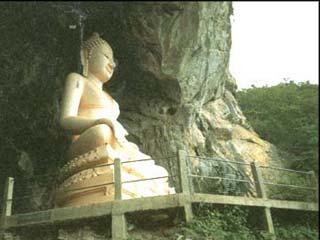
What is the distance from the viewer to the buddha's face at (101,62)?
24.3ft

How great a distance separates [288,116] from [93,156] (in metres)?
7.96

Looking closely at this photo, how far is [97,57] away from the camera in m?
7.41

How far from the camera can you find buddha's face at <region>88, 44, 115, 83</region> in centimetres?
740

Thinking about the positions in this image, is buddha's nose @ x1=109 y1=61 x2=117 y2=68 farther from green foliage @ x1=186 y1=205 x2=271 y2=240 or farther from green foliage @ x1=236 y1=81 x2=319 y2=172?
green foliage @ x1=236 y1=81 x2=319 y2=172

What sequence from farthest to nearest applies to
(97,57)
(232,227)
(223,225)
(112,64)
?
(112,64), (97,57), (232,227), (223,225)

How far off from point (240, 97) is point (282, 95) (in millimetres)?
1785

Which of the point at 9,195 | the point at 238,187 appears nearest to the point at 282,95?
the point at 238,187

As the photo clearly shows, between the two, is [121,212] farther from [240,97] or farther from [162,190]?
[240,97]

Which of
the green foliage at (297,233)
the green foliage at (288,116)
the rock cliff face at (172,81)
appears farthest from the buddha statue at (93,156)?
the green foliage at (288,116)

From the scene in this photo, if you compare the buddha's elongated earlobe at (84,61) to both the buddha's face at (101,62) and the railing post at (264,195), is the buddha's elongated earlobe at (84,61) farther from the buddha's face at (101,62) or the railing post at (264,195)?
the railing post at (264,195)

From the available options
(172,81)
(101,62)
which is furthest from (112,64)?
(172,81)

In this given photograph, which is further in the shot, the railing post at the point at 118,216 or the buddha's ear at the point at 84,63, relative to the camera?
the buddha's ear at the point at 84,63

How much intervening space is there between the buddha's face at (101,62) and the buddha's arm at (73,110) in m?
0.45

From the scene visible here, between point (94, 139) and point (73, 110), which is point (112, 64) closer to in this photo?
point (73, 110)
